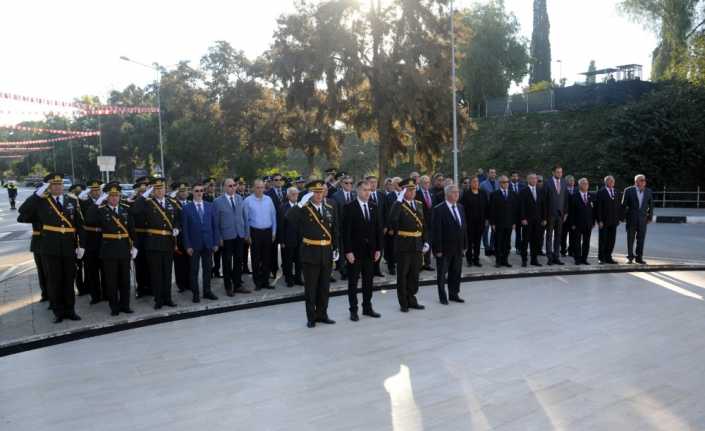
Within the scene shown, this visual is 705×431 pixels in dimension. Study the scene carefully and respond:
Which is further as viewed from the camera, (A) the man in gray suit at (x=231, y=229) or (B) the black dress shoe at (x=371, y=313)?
(A) the man in gray suit at (x=231, y=229)

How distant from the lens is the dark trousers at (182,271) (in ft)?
31.5

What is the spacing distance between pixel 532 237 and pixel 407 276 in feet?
14.0

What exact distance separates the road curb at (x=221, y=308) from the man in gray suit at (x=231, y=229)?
0.77m

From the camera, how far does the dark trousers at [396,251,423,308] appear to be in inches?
315

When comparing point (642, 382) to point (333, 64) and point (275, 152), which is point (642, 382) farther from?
point (275, 152)

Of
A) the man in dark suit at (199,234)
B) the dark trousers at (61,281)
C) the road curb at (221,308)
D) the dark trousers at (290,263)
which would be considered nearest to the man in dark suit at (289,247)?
the dark trousers at (290,263)

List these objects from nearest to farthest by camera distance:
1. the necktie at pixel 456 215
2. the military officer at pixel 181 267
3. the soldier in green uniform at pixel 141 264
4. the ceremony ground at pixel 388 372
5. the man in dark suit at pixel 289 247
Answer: the ceremony ground at pixel 388 372 < the necktie at pixel 456 215 < the soldier in green uniform at pixel 141 264 < the military officer at pixel 181 267 < the man in dark suit at pixel 289 247

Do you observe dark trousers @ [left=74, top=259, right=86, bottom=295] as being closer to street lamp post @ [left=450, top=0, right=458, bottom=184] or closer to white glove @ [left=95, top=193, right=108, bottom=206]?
white glove @ [left=95, top=193, right=108, bottom=206]

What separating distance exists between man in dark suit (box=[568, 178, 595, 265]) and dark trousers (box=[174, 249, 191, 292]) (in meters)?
7.50

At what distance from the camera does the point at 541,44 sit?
4875 cm

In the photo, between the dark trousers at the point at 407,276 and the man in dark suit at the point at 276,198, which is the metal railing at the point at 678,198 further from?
the dark trousers at the point at 407,276

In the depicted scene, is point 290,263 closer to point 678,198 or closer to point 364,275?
point 364,275

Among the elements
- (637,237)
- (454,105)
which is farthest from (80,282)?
(454,105)

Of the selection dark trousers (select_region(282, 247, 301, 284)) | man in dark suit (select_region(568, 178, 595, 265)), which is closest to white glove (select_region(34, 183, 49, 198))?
dark trousers (select_region(282, 247, 301, 284))
